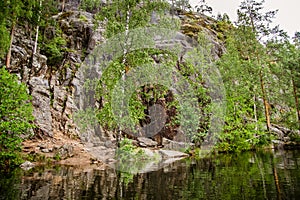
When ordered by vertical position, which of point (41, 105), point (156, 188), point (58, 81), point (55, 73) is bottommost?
point (156, 188)

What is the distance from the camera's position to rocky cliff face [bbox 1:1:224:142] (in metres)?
16.3

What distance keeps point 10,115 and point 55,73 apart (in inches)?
464

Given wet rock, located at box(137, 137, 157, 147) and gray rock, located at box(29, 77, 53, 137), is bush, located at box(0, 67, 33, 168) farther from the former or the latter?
wet rock, located at box(137, 137, 157, 147)

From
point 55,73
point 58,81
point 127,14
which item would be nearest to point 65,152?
point 127,14

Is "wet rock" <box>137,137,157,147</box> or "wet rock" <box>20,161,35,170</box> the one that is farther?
"wet rock" <box>137,137,157,147</box>

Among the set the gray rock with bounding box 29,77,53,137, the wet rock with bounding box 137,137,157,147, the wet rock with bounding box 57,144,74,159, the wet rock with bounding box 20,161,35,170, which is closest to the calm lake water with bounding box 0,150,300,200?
the wet rock with bounding box 20,161,35,170

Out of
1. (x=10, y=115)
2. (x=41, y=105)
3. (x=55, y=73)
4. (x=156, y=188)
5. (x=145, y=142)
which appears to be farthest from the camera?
(x=55, y=73)

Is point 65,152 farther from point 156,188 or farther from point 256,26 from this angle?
point 256,26

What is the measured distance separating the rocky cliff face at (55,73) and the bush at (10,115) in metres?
5.16

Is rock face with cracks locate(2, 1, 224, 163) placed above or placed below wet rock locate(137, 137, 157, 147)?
above

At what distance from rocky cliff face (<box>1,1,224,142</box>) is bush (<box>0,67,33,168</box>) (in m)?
5.16

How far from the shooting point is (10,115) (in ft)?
31.4

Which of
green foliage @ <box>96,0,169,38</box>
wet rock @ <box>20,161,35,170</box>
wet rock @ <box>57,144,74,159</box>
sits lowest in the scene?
wet rock @ <box>20,161,35,170</box>

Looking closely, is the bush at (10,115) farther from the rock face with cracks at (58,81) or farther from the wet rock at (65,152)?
the rock face with cracks at (58,81)
